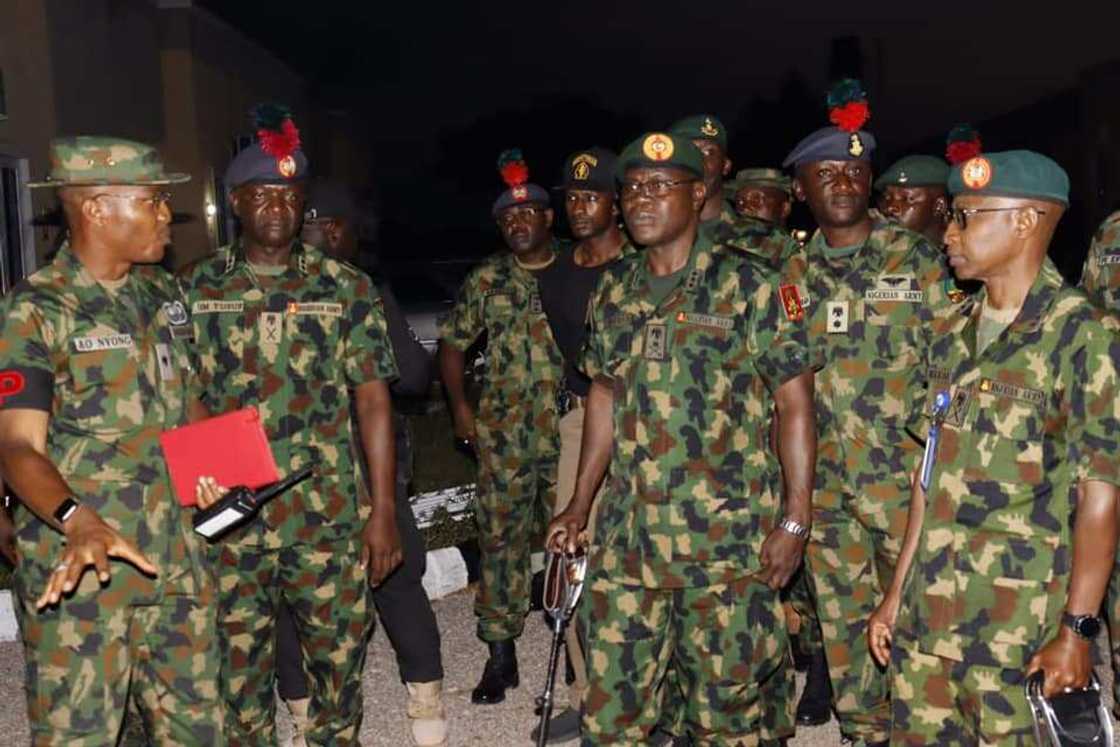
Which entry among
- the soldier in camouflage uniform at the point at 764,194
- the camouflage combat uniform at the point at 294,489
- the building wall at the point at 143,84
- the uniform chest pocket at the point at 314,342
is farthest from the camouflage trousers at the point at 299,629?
the building wall at the point at 143,84

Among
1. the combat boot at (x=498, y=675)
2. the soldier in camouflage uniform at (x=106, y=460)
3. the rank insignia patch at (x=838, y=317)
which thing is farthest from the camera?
the combat boot at (x=498, y=675)

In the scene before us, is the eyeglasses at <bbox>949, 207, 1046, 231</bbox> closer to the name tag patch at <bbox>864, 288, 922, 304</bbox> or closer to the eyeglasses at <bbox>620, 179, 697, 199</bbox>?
the eyeglasses at <bbox>620, 179, 697, 199</bbox>

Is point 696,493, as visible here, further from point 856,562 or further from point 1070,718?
point 1070,718

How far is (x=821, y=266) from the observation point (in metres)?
5.34

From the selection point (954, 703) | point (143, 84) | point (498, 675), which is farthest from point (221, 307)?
point (143, 84)

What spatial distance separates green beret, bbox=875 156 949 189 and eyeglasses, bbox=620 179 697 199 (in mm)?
2174

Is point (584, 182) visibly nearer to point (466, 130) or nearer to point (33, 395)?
point (33, 395)

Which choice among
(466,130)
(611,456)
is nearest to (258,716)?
(611,456)

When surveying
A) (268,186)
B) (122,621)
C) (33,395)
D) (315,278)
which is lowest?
(122,621)

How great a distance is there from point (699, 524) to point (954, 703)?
3.36ft

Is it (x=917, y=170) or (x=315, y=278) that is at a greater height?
(x=917, y=170)

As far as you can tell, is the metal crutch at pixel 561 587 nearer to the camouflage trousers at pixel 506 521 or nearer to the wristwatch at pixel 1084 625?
the camouflage trousers at pixel 506 521

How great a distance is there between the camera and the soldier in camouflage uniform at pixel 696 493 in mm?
4215

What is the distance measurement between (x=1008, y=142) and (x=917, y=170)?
123ft
